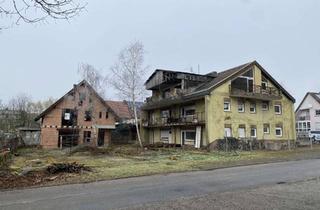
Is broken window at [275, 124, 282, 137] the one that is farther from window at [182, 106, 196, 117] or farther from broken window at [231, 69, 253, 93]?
window at [182, 106, 196, 117]

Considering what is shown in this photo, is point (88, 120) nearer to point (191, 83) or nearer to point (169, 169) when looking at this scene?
point (191, 83)

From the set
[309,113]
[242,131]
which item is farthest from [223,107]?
[309,113]

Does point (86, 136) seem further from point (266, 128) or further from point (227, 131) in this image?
point (266, 128)

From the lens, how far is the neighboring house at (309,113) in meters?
59.8

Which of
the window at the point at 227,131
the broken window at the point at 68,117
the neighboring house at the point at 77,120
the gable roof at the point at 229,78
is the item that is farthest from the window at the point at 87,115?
the window at the point at 227,131

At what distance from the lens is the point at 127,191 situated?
35.2ft

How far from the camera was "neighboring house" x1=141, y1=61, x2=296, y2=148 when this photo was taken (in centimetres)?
3684

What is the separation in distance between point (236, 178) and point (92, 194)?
604 centimetres

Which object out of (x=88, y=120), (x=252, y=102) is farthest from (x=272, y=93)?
(x=88, y=120)

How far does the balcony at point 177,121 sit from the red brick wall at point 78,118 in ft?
18.8

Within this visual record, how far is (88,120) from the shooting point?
47812 mm

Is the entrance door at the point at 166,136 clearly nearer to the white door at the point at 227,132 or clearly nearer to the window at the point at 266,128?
the white door at the point at 227,132

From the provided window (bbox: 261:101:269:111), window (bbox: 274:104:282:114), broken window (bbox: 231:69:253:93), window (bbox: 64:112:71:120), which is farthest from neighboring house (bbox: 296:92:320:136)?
window (bbox: 64:112:71:120)

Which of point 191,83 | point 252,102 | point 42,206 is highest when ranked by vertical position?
point 191,83
